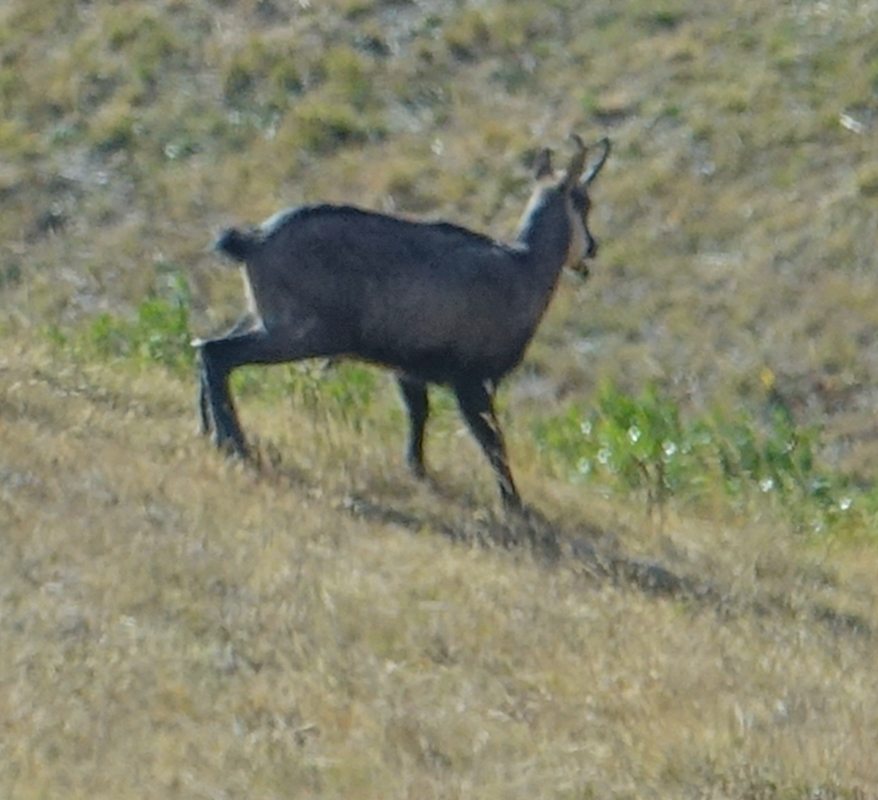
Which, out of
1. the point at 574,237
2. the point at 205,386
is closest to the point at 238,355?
the point at 205,386

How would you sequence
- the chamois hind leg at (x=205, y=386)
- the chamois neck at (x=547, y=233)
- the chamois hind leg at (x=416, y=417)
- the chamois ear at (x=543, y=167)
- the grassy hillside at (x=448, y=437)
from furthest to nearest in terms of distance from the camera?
the chamois ear at (x=543, y=167) → the chamois neck at (x=547, y=233) → the chamois hind leg at (x=416, y=417) → the chamois hind leg at (x=205, y=386) → the grassy hillside at (x=448, y=437)

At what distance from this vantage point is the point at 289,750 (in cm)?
628

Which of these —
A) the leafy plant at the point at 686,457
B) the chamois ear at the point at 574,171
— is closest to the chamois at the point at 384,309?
the chamois ear at the point at 574,171

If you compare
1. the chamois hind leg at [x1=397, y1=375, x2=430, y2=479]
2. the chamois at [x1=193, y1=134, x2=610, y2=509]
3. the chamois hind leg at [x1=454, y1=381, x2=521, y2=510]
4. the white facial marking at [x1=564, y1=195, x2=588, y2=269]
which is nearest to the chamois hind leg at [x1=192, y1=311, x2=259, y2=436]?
the chamois at [x1=193, y1=134, x2=610, y2=509]

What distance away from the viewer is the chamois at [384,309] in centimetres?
1000

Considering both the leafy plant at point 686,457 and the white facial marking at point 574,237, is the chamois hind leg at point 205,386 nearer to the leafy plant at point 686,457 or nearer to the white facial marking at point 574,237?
the white facial marking at point 574,237

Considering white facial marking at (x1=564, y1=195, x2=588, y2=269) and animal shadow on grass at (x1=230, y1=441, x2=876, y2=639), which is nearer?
animal shadow on grass at (x1=230, y1=441, x2=876, y2=639)

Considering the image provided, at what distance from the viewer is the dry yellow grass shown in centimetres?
626

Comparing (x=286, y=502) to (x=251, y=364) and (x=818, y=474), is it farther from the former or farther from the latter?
(x=818, y=474)

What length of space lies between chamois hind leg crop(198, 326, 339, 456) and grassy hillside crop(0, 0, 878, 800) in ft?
0.63

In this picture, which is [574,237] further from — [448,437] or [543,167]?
[448,437]

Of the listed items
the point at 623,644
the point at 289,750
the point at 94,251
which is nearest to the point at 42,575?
the point at 289,750

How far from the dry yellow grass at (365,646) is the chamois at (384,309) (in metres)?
0.47

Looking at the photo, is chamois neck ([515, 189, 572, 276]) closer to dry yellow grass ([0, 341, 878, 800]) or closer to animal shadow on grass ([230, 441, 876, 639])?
animal shadow on grass ([230, 441, 876, 639])
